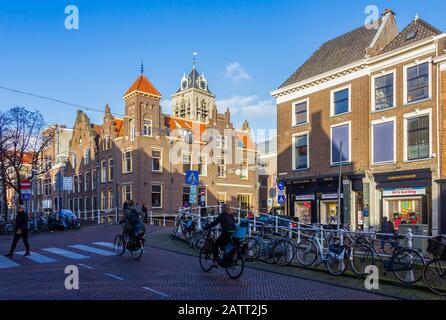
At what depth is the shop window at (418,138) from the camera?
21.0 meters

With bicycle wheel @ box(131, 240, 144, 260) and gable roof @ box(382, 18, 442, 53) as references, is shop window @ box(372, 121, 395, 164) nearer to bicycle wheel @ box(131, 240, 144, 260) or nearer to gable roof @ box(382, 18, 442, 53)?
gable roof @ box(382, 18, 442, 53)

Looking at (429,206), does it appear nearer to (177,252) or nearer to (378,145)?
(378,145)

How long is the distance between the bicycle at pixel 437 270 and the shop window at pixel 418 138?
44.1ft

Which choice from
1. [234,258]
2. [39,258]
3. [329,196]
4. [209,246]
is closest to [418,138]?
[329,196]

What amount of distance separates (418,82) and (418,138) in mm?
2823

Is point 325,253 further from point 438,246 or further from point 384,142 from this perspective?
point 384,142

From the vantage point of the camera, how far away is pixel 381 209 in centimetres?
2302

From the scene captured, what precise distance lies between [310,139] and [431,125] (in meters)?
7.79

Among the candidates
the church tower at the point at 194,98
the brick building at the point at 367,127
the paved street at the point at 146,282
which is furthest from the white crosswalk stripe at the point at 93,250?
the church tower at the point at 194,98

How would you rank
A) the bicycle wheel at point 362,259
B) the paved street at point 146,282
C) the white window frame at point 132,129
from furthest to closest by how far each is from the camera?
the white window frame at point 132,129 < the bicycle wheel at point 362,259 < the paved street at point 146,282

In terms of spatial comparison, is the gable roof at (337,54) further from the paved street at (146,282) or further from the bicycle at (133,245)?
the paved street at (146,282)

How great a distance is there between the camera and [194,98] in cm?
7462

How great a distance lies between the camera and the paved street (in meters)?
8.25
